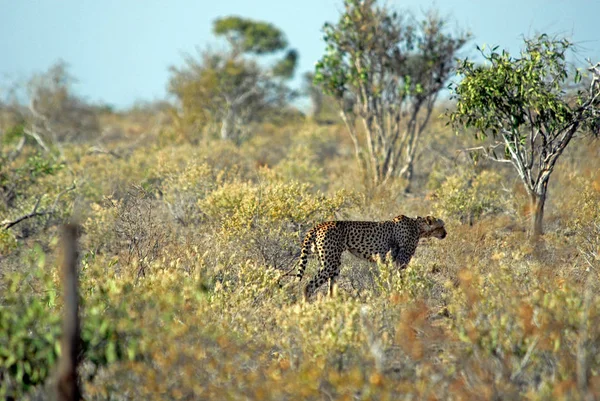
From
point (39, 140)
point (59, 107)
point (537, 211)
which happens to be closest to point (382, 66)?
point (537, 211)

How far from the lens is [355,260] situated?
9.78 m

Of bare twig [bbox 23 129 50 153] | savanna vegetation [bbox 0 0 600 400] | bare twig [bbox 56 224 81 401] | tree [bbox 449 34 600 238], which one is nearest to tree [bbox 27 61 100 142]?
bare twig [bbox 23 129 50 153]

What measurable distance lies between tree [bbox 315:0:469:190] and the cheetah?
632 centimetres

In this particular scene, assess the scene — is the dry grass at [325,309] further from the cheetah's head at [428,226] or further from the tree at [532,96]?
the tree at [532,96]

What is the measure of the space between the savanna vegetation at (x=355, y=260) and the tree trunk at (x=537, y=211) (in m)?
0.03

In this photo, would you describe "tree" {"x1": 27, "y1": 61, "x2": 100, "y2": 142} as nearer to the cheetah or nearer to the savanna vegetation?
the savanna vegetation

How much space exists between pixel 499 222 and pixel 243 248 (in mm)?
4718

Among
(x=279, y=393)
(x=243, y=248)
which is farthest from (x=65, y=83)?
(x=279, y=393)

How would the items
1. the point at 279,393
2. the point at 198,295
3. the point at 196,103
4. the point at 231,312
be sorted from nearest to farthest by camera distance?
the point at 279,393, the point at 198,295, the point at 231,312, the point at 196,103

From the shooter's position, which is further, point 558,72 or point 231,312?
point 558,72

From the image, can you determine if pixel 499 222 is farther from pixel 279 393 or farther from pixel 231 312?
pixel 279 393

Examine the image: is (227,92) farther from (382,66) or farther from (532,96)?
(532,96)

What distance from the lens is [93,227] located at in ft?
39.8

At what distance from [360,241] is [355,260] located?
0.87 m
